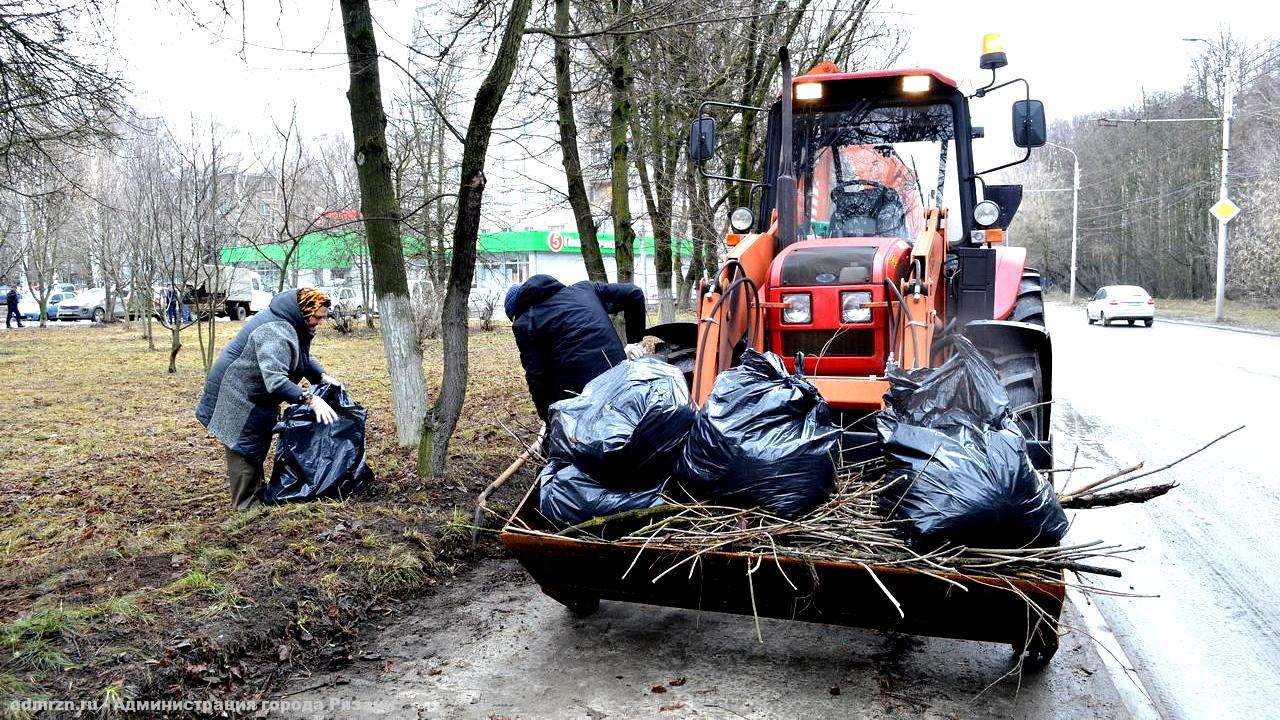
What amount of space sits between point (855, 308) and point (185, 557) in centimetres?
388

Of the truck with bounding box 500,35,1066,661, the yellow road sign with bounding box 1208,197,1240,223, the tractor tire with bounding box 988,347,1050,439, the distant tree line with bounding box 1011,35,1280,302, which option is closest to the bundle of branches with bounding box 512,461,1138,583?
the truck with bounding box 500,35,1066,661

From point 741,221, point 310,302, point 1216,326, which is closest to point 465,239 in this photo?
point 310,302

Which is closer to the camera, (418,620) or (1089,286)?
(418,620)

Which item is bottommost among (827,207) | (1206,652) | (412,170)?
(1206,652)

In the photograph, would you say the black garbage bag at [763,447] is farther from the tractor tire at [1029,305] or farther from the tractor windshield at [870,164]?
the tractor tire at [1029,305]

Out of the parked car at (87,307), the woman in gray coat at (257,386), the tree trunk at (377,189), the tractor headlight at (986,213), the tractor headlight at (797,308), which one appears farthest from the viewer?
the parked car at (87,307)

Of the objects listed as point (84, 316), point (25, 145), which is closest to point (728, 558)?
point (25, 145)

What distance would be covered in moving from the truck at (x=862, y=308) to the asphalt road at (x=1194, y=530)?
0.78m

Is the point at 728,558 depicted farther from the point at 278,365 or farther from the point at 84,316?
the point at 84,316

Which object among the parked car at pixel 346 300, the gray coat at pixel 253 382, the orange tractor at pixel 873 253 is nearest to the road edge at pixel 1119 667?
the orange tractor at pixel 873 253

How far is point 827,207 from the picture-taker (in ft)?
20.5

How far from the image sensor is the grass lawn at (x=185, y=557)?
141 inches

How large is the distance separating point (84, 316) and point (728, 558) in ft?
131

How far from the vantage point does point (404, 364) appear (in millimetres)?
6629
